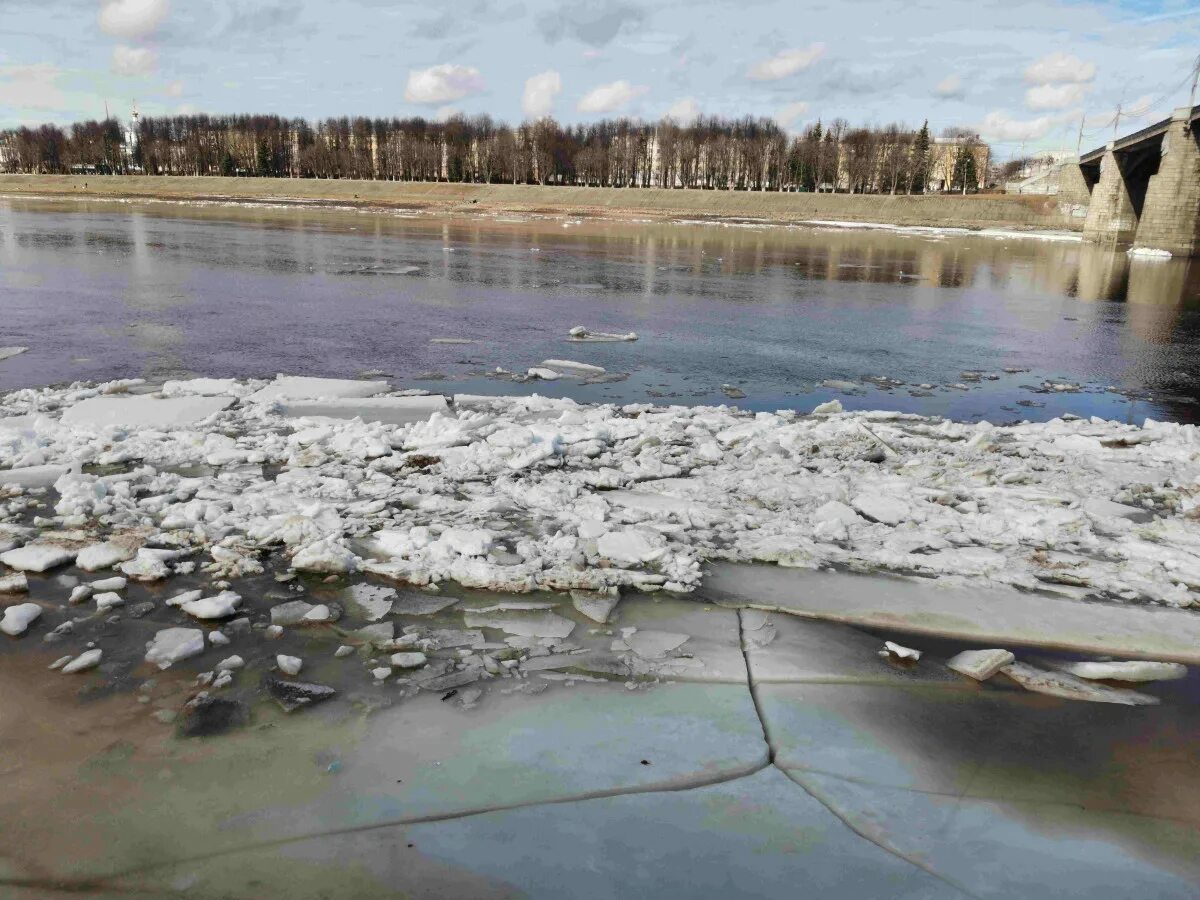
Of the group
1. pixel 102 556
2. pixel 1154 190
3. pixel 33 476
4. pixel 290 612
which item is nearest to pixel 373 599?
pixel 290 612

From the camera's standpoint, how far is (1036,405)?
9914mm

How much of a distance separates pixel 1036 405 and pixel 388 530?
7.94 meters

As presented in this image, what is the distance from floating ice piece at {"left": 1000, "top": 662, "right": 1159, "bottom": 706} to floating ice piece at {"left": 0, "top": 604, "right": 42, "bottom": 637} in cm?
459

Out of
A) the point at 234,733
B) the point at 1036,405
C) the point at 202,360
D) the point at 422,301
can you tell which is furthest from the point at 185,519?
the point at 422,301

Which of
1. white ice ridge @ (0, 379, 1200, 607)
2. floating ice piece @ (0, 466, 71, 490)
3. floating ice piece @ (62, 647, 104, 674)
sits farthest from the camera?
floating ice piece @ (0, 466, 71, 490)

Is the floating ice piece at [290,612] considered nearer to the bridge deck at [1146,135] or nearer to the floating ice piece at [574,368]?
the floating ice piece at [574,368]

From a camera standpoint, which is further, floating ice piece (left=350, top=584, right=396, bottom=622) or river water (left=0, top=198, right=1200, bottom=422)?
river water (left=0, top=198, right=1200, bottom=422)

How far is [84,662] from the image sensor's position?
3738 mm

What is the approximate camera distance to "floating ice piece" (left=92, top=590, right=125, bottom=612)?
424cm

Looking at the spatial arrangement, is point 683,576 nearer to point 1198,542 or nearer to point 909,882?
point 909,882

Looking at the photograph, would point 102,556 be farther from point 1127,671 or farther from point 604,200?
point 604,200

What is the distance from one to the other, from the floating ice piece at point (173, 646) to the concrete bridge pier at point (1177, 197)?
165ft

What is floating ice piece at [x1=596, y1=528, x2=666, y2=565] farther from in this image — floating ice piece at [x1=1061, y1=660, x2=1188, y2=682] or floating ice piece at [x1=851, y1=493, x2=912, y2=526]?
floating ice piece at [x1=1061, y1=660, x2=1188, y2=682]

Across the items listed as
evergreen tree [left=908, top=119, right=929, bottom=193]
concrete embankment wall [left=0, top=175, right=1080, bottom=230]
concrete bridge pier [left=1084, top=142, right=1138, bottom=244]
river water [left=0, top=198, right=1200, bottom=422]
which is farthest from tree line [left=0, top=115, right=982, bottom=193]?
river water [left=0, top=198, right=1200, bottom=422]
